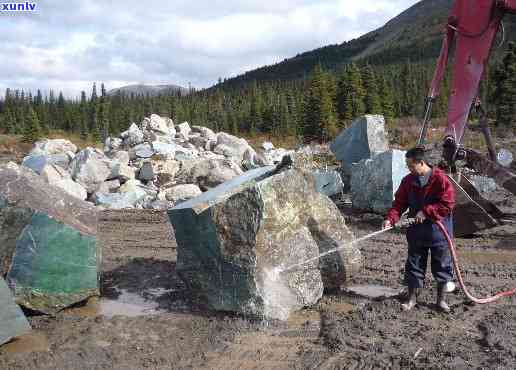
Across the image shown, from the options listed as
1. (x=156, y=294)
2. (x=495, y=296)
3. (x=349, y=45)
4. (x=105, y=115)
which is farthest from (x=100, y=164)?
(x=349, y=45)

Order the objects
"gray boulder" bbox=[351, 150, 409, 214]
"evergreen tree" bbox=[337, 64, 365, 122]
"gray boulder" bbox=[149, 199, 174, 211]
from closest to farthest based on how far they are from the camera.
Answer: "gray boulder" bbox=[351, 150, 409, 214], "gray boulder" bbox=[149, 199, 174, 211], "evergreen tree" bbox=[337, 64, 365, 122]

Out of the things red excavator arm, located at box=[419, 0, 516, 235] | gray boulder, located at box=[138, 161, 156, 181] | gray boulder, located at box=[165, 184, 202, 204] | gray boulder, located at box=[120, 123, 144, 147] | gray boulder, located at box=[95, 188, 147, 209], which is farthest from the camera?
gray boulder, located at box=[120, 123, 144, 147]

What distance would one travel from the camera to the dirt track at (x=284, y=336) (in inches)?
171

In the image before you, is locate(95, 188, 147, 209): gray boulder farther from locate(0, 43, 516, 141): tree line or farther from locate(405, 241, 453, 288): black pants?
locate(0, 43, 516, 141): tree line

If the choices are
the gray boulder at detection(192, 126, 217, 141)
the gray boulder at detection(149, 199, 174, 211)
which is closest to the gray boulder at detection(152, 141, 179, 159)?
the gray boulder at detection(149, 199, 174, 211)

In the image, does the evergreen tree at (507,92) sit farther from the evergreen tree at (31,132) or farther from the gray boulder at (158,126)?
the evergreen tree at (31,132)

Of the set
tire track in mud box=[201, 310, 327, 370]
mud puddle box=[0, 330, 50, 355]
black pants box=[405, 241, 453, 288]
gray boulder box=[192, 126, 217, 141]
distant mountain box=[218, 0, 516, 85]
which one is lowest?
mud puddle box=[0, 330, 50, 355]

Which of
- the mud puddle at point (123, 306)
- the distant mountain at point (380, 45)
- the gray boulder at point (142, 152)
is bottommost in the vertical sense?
the mud puddle at point (123, 306)

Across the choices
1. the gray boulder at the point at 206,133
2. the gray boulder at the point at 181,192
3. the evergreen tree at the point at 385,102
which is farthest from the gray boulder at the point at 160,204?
the evergreen tree at the point at 385,102

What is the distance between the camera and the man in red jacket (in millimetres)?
5223

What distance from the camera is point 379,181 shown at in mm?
10734

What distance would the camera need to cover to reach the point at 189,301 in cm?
597

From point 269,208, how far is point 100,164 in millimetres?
12554

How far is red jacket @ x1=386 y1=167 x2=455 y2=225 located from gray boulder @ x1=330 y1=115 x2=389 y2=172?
8.92 meters
